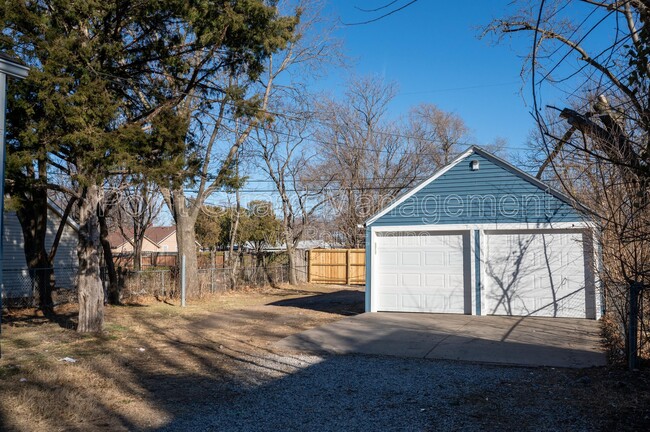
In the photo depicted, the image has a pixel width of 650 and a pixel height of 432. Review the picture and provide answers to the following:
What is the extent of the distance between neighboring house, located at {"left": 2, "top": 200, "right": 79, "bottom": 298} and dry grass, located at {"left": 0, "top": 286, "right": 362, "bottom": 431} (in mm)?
3031

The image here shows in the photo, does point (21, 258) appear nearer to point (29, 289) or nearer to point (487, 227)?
point (29, 289)

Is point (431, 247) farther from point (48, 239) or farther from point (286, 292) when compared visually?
point (48, 239)

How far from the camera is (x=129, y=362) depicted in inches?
384

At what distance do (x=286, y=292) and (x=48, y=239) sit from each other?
10.4m

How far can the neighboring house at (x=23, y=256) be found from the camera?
19484 millimetres

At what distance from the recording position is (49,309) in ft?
56.4

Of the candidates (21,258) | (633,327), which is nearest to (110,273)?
(21,258)

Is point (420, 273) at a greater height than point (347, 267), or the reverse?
point (420, 273)

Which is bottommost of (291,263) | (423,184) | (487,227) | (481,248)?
(291,263)

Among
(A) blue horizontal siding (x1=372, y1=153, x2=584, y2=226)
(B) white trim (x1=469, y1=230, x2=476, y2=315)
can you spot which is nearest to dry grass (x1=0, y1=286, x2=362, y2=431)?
(B) white trim (x1=469, y1=230, x2=476, y2=315)

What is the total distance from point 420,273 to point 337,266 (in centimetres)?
1589

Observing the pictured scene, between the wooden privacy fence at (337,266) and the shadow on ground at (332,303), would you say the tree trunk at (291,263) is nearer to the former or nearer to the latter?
the wooden privacy fence at (337,266)

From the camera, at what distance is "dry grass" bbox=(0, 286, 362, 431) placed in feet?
21.9

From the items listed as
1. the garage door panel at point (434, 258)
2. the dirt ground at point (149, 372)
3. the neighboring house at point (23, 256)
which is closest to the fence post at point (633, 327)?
the dirt ground at point (149, 372)
